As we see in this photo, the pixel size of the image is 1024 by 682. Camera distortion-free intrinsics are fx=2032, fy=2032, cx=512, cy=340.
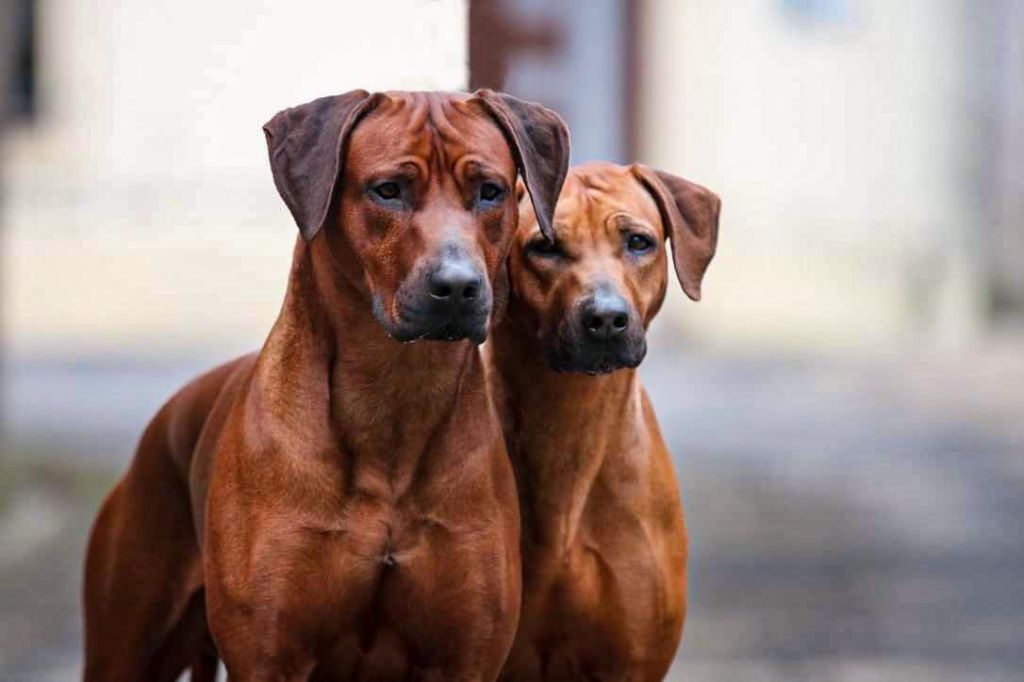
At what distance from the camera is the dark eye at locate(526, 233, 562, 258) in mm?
4352

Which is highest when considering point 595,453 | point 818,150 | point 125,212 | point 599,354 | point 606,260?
point 606,260

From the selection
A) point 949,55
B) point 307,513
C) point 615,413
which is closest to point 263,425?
point 307,513

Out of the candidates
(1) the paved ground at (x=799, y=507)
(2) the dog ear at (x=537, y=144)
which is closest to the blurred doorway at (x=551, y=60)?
(2) the dog ear at (x=537, y=144)

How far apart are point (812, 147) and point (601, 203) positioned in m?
11.6

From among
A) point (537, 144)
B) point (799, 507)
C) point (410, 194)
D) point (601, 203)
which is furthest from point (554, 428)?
point (799, 507)

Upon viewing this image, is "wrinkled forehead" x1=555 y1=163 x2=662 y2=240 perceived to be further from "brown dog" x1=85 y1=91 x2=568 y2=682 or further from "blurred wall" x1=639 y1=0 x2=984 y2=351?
"blurred wall" x1=639 y1=0 x2=984 y2=351

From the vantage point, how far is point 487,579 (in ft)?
13.4

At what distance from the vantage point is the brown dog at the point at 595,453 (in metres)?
4.38

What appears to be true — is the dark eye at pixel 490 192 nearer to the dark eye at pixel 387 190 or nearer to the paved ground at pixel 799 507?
the dark eye at pixel 387 190

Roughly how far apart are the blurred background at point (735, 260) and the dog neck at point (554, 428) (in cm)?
648

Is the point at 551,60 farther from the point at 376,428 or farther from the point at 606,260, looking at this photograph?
the point at 376,428

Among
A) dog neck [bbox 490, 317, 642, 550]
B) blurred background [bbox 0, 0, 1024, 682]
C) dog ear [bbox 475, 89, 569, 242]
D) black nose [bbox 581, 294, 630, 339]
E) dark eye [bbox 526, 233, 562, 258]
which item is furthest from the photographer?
blurred background [bbox 0, 0, 1024, 682]

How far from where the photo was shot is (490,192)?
155 inches

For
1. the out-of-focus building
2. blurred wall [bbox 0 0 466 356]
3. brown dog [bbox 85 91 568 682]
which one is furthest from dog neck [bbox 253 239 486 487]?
the out-of-focus building
